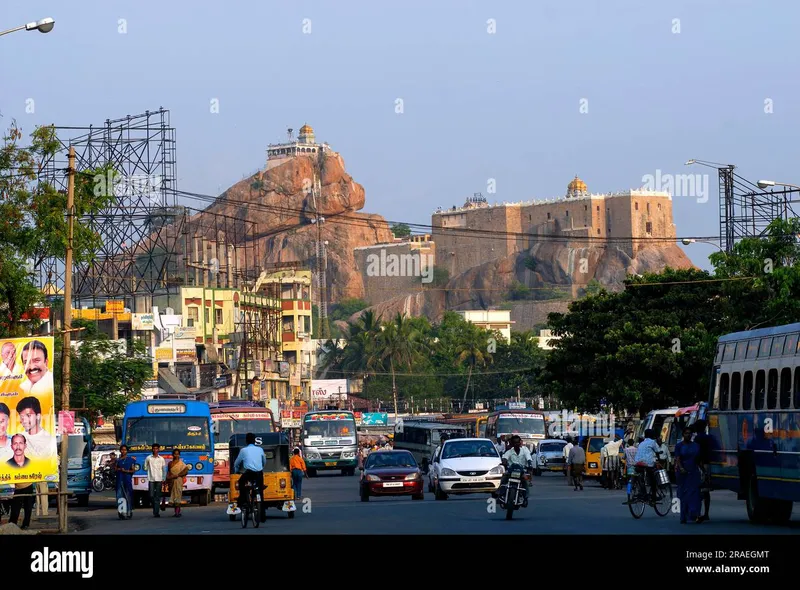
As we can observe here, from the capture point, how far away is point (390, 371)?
13412 cm

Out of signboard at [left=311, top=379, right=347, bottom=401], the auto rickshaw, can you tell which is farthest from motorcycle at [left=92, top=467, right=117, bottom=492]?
signboard at [left=311, top=379, right=347, bottom=401]

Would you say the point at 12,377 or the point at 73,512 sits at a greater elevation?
the point at 12,377

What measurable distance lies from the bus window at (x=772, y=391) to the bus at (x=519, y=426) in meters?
37.9

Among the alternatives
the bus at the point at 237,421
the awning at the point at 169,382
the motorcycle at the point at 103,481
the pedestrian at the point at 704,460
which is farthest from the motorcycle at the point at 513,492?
the awning at the point at 169,382

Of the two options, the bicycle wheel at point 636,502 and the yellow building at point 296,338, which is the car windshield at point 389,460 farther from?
the yellow building at point 296,338

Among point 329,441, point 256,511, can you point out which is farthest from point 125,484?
point 329,441

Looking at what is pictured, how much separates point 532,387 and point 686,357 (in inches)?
2936

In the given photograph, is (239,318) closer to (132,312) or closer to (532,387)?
(132,312)

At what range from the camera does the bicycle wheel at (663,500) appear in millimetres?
24766

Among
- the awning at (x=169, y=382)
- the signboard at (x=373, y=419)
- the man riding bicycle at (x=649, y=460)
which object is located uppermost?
the awning at (x=169, y=382)

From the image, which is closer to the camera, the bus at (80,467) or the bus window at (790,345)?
the bus window at (790,345)

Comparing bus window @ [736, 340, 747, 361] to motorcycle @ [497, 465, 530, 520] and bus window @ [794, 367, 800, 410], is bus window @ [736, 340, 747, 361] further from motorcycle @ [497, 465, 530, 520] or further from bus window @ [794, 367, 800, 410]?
motorcycle @ [497, 465, 530, 520]
